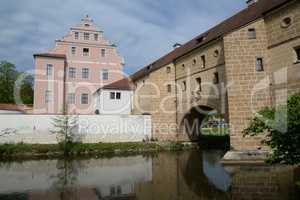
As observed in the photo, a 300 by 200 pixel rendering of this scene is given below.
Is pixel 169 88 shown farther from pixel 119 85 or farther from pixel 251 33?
pixel 251 33

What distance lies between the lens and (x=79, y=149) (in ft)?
59.5

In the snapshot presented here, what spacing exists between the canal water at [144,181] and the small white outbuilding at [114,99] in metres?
11.5

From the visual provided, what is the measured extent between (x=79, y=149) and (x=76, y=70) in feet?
38.3

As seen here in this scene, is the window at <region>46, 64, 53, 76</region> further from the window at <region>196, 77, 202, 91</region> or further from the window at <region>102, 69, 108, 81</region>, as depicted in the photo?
the window at <region>196, 77, 202, 91</region>

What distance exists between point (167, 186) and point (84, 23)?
23189 millimetres

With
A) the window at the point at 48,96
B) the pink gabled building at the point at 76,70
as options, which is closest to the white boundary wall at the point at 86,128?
the pink gabled building at the point at 76,70

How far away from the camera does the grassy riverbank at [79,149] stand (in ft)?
56.0

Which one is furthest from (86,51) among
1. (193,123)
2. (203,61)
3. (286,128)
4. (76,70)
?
(286,128)

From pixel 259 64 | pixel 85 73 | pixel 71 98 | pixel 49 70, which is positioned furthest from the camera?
pixel 85 73

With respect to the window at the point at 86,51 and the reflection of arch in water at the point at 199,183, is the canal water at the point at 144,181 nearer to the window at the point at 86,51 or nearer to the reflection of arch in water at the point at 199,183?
the reflection of arch in water at the point at 199,183

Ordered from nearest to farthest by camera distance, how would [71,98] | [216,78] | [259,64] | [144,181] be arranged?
[144,181] → [259,64] → [216,78] → [71,98]

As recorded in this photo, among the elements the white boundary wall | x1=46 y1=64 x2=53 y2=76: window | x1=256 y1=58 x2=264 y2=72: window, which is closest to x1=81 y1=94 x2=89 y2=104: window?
x1=46 y1=64 x2=53 y2=76: window

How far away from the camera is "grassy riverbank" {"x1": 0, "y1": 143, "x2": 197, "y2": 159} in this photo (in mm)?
17062

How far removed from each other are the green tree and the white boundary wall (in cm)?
2742
